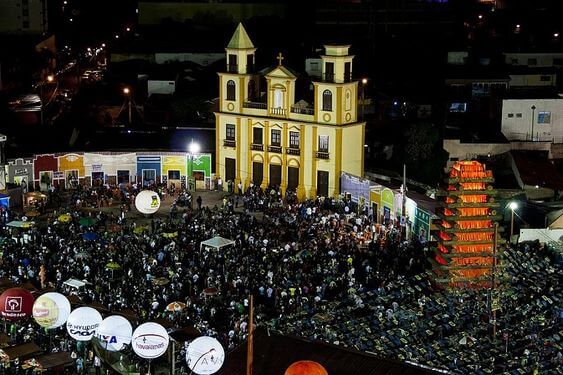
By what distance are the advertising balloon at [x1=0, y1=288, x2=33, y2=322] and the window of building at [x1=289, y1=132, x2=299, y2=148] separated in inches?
1024

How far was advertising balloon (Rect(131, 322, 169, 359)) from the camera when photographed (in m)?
35.3

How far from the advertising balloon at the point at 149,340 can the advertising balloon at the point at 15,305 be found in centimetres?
493

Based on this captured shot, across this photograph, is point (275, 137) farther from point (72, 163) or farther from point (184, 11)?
point (184, 11)

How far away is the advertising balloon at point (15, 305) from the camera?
3853 cm

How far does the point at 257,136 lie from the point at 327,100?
185 inches

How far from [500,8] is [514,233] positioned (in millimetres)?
85231

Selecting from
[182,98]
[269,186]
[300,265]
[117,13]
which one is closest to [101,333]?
[300,265]

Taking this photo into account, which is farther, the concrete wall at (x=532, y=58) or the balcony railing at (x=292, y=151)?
the concrete wall at (x=532, y=58)

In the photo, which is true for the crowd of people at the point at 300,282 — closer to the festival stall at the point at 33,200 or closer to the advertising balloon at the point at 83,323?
the advertising balloon at the point at 83,323

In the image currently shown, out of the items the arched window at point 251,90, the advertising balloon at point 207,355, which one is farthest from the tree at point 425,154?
the advertising balloon at point 207,355

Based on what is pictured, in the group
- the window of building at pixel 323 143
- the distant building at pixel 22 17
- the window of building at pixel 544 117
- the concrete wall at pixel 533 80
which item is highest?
the distant building at pixel 22 17

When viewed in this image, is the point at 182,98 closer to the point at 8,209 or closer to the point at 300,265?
the point at 8,209

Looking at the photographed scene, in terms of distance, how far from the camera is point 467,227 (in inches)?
1859

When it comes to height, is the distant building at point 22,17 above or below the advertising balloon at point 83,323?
above
